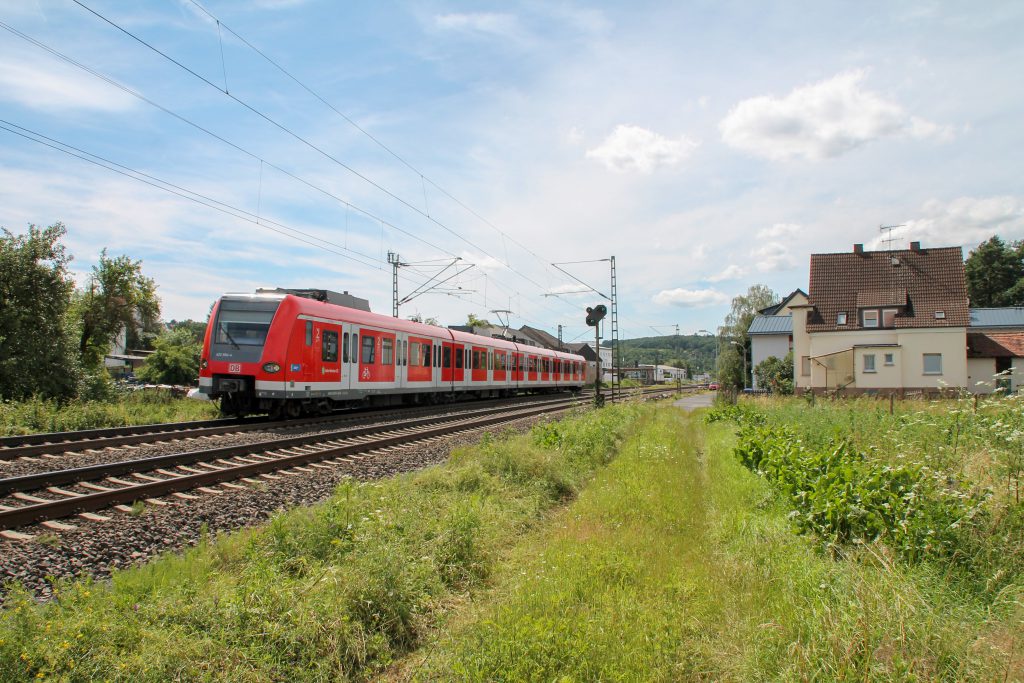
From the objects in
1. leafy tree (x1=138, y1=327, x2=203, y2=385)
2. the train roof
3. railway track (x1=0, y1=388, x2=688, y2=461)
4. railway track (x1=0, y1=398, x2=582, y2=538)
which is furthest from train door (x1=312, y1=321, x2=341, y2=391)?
leafy tree (x1=138, y1=327, x2=203, y2=385)

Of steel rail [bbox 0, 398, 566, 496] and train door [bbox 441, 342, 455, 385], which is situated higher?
train door [bbox 441, 342, 455, 385]

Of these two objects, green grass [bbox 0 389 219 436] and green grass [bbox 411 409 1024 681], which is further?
green grass [bbox 0 389 219 436]

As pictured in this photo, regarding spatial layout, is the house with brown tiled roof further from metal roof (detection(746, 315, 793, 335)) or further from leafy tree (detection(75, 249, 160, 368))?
leafy tree (detection(75, 249, 160, 368))

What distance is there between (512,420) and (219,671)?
54.0 ft

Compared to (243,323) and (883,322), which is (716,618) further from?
(883,322)

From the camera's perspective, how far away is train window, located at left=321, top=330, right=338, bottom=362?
53.7 ft

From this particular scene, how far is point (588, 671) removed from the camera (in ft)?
11.1

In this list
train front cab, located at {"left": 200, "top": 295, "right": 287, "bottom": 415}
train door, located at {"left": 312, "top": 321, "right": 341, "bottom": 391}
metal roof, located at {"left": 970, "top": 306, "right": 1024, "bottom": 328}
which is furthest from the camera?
metal roof, located at {"left": 970, "top": 306, "right": 1024, "bottom": 328}

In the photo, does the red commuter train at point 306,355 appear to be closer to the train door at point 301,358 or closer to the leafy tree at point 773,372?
the train door at point 301,358

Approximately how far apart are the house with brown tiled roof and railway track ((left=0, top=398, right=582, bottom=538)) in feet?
94.8

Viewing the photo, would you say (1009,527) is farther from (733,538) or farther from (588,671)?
(588,671)

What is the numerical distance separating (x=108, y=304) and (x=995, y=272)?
98928 millimetres

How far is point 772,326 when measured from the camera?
5441 centimetres

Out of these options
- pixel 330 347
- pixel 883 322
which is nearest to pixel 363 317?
pixel 330 347
